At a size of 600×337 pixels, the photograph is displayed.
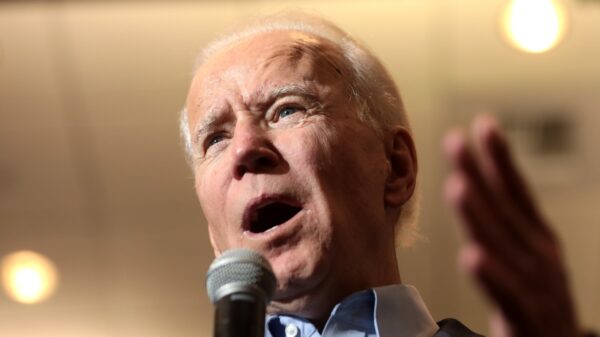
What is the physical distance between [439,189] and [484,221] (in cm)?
264

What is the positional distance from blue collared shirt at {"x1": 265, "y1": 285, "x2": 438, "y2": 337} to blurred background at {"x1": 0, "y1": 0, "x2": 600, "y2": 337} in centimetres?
140

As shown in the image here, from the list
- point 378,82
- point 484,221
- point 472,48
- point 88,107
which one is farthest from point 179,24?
point 484,221

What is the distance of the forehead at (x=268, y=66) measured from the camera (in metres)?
1.46

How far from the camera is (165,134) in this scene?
336 centimetres

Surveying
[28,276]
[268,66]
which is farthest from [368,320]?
[28,276]

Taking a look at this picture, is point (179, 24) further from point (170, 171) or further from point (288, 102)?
point (288, 102)

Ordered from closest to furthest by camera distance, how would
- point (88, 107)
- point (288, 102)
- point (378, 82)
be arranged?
point (288, 102)
point (378, 82)
point (88, 107)

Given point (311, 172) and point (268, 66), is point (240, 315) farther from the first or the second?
point (268, 66)

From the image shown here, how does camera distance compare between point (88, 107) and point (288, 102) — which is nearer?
point (288, 102)

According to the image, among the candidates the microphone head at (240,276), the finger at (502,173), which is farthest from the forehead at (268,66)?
the finger at (502,173)

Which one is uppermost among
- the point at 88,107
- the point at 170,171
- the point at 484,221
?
the point at 484,221

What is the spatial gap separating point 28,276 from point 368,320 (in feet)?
9.15

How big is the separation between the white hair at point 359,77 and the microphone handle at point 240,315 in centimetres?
56

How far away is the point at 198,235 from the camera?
3.69 metres
